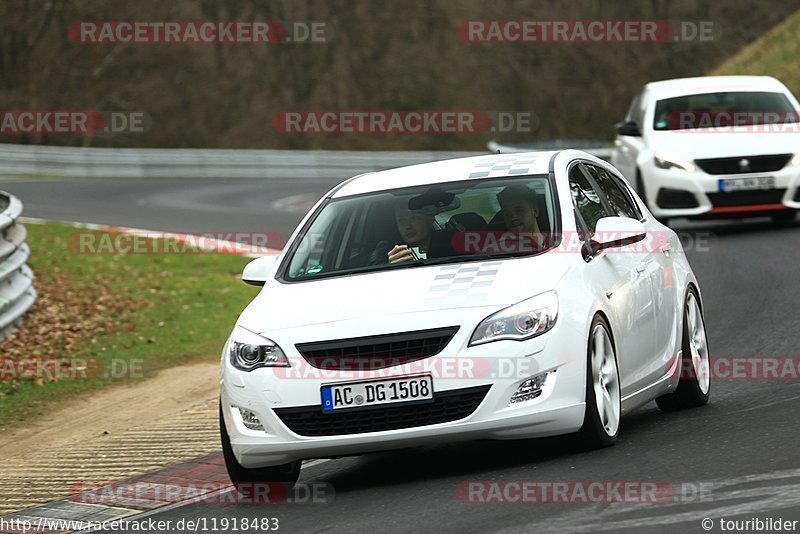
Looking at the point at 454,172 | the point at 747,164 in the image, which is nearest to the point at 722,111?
the point at 747,164

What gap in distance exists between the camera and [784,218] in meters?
20.1

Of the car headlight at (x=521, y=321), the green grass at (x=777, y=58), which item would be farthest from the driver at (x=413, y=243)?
the green grass at (x=777, y=58)

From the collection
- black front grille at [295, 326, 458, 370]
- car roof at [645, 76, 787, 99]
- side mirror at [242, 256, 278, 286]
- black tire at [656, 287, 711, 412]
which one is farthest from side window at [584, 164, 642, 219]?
car roof at [645, 76, 787, 99]

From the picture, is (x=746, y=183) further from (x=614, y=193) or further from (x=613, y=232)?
(x=613, y=232)

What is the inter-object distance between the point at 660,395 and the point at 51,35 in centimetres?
5280

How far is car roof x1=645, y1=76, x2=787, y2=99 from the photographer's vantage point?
1925cm

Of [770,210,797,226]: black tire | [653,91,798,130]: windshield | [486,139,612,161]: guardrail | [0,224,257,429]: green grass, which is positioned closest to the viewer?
[0,224,257,429]: green grass

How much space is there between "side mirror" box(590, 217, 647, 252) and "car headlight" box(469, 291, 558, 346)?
88 cm

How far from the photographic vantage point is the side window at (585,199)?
8.38 meters

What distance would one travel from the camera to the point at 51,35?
5847 cm

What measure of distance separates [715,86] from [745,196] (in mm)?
2029

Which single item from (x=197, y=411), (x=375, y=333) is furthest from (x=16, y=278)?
(x=375, y=333)

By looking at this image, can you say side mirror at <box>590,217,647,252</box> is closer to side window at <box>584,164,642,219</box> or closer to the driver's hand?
side window at <box>584,164,642,219</box>

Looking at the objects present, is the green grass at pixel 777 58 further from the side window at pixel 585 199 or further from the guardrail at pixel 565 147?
the side window at pixel 585 199
